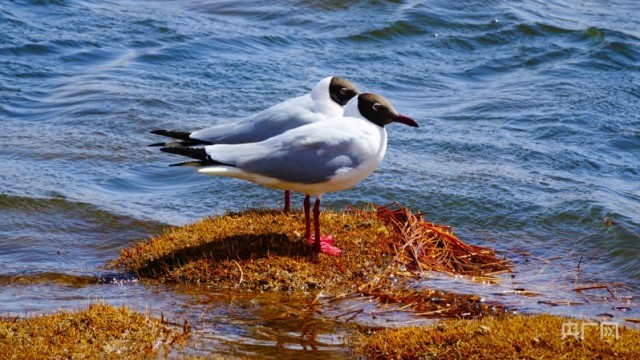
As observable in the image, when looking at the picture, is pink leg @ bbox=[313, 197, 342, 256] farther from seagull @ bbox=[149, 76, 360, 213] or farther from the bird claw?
seagull @ bbox=[149, 76, 360, 213]

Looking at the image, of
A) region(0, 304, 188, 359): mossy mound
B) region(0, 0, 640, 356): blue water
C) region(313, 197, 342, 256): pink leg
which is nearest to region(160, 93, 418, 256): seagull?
region(313, 197, 342, 256): pink leg

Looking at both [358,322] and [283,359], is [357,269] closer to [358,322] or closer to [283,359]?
[358,322]

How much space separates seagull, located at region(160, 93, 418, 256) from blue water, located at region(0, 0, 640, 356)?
102 cm

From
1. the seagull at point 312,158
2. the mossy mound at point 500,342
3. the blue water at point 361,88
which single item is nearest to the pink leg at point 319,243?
the seagull at point 312,158

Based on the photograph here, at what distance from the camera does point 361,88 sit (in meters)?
14.2

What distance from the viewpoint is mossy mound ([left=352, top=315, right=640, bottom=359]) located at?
5.61 meters

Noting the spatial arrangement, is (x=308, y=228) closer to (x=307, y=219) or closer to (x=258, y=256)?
(x=307, y=219)

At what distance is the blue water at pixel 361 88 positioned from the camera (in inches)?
344

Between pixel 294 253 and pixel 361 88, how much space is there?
7017mm

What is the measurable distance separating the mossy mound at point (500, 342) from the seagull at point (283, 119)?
2468 mm

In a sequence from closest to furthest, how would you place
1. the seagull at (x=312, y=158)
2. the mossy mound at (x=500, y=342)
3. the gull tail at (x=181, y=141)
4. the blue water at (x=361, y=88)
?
the mossy mound at (x=500, y=342), the seagull at (x=312, y=158), the gull tail at (x=181, y=141), the blue water at (x=361, y=88)

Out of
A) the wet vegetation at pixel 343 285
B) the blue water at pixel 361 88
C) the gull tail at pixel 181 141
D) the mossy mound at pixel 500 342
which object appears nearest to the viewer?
the mossy mound at pixel 500 342

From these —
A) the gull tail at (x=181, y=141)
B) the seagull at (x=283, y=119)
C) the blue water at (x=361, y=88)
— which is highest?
the seagull at (x=283, y=119)

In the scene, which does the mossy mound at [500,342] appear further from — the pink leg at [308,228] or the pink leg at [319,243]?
the pink leg at [308,228]
